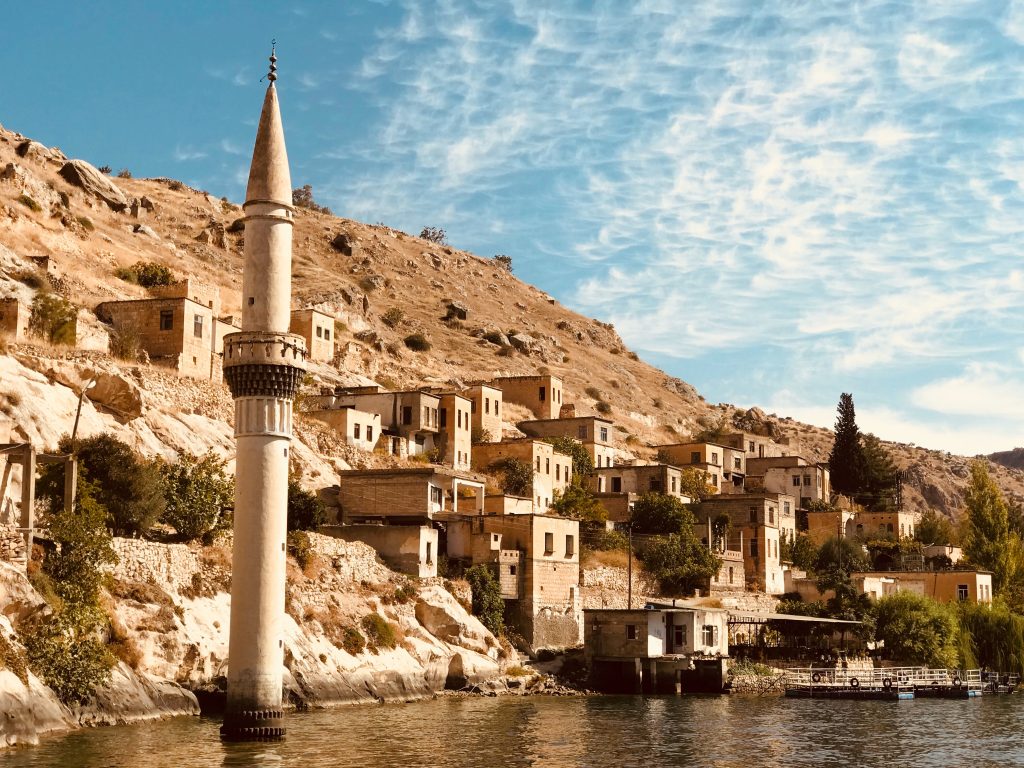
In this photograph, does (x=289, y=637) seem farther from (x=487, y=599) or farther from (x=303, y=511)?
(x=487, y=599)

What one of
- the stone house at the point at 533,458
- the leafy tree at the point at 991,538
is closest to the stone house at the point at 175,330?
the stone house at the point at 533,458

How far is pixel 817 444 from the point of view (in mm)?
137125

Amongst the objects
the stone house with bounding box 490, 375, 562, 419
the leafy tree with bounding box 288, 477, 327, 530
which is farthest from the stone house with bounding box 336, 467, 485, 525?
the stone house with bounding box 490, 375, 562, 419

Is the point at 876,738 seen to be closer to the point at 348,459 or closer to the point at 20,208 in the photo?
the point at 348,459

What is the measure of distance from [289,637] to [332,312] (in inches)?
2035

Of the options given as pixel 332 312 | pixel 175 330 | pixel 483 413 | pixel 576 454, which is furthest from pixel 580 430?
pixel 175 330

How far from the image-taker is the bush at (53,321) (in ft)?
180

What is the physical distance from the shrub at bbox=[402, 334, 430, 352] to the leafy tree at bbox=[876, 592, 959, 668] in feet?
155

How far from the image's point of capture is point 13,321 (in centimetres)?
5359

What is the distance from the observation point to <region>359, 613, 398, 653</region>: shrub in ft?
158

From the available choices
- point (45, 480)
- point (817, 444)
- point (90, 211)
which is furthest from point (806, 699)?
point (817, 444)

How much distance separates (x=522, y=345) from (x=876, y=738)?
77678 millimetres

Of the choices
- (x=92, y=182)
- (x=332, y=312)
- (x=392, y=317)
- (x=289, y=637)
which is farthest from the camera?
(x=392, y=317)

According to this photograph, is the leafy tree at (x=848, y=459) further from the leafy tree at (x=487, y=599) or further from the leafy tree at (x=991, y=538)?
the leafy tree at (x=487, y=599)
